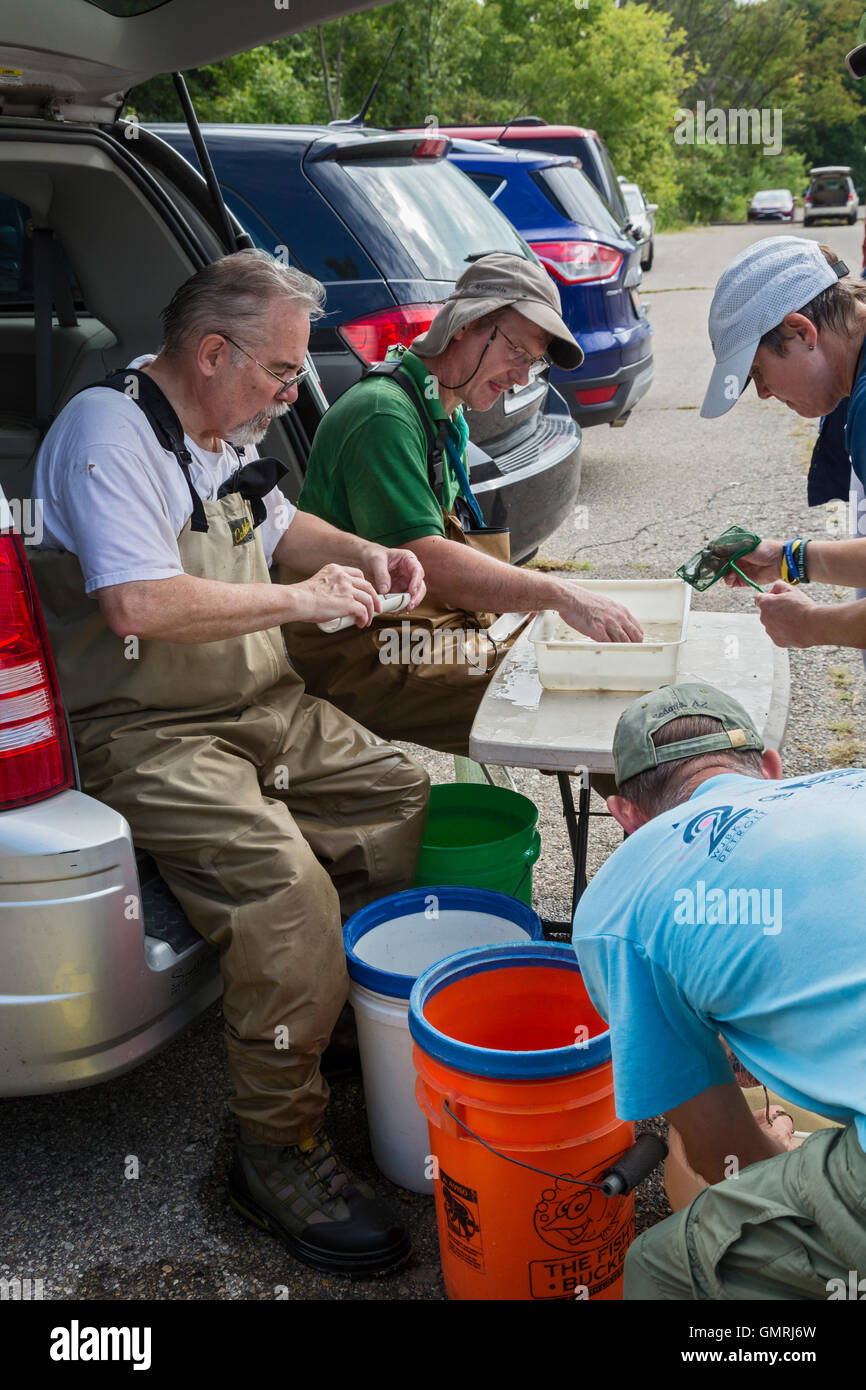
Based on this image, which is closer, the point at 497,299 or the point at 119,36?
the point at 119,36

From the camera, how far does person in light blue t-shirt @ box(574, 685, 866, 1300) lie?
1.49 metres

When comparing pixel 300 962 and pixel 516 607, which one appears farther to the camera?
pixel 516 607

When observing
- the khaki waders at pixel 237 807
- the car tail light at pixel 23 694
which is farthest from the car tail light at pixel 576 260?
the car tail light at pixel 23 694

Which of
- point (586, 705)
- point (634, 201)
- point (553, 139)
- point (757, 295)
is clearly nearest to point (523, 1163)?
point (586, 705)

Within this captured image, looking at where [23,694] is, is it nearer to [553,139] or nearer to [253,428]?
[253,428]

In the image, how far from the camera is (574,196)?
8.50 meters

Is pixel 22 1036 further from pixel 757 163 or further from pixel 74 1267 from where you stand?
pixel 757 163

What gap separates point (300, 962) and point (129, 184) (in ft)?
7.03

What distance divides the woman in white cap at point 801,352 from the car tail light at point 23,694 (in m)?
1.50

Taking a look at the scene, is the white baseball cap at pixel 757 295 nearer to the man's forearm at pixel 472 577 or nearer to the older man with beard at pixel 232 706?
the man's forearm at pixel 472 577

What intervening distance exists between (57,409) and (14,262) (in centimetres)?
70

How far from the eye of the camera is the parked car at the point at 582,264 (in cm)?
781

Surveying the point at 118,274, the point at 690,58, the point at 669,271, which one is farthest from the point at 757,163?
the point at 118,274

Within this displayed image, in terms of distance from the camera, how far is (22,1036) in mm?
2096
